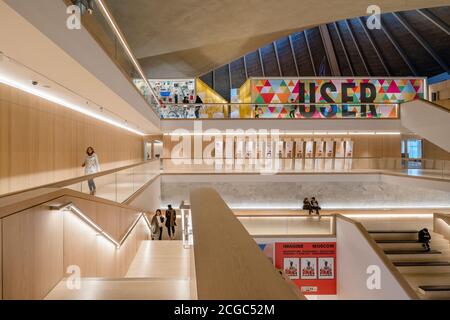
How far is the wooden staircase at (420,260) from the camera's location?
7.71 meters

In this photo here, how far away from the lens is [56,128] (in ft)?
28.4

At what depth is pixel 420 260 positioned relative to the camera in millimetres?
9328

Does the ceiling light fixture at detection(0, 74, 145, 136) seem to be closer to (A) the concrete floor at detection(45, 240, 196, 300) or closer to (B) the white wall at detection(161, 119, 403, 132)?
(A) the concrete floor at detection(45, 240, 196, 300)

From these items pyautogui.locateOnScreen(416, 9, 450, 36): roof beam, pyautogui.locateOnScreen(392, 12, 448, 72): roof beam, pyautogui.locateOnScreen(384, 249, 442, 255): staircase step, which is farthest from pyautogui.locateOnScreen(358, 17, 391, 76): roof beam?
pyautogui.locateOnScreen(384, 249, 442, 255): staircase step

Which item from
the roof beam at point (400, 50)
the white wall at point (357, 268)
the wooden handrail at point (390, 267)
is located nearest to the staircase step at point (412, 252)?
the white wall at point (357, 268)

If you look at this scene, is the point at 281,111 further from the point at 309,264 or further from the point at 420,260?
the point at 420,260

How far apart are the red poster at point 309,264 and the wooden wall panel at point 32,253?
7.92m

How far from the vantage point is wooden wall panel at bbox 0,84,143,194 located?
6.54 m

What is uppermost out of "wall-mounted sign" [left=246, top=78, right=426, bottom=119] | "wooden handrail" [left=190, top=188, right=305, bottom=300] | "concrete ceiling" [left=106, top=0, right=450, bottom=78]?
"concrete ceiling" [left=106, top=0, right=450, bottom=78]

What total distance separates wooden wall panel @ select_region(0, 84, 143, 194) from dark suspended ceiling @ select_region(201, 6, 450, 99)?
19.2 metres

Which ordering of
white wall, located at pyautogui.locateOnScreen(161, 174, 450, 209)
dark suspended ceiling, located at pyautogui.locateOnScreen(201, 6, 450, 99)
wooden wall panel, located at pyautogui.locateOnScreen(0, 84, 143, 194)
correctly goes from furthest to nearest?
dark suspended ceiling, located at pyautogui.locateOnScreen(201, 6, 450, 99)
white wall, located at pyautogui.locateOnScreen(161, 174, 450, 209)
wooden wall panel, located at pyautogui.locateOnScreen(0, 84, 143, 194)

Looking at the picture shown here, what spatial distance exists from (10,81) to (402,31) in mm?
22514

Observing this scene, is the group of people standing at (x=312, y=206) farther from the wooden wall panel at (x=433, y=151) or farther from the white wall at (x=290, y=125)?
the wooden wall panel at (x=433, y=151)

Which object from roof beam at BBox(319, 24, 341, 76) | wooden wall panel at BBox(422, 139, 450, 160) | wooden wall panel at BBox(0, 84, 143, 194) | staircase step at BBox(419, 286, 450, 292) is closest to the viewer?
wooden wall panel at BBox(0, 84, 143, 194)
